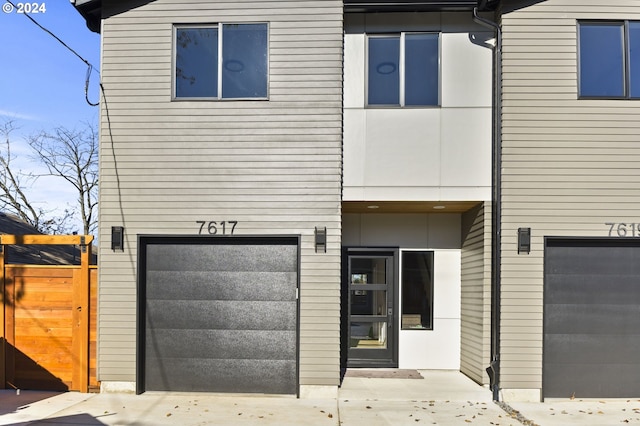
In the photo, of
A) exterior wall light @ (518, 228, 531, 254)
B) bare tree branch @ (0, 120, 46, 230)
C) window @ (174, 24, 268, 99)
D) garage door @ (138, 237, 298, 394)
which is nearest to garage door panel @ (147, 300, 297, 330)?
garage door @ (138, 237, 298, 394)

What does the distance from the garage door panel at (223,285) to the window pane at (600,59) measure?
16.5 ft

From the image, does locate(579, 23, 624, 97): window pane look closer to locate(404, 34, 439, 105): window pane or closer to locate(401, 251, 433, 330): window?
locate(404, 34, 439, 105): window pane

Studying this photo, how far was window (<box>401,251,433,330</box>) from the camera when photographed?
339 inches

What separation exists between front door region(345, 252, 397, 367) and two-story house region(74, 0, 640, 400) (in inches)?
61.8

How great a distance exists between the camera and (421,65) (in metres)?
7.52

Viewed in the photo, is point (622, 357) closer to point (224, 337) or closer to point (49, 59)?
point (224, 337)

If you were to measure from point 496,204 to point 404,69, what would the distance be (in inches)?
94.8

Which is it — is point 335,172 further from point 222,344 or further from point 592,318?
point 592,318

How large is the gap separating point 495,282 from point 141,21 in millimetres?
6389

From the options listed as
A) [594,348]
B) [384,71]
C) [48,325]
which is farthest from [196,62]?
[594,348]

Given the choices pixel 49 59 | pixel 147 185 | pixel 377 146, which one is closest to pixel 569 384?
pixel 377 146

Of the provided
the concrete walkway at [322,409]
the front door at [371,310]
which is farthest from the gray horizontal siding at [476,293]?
the front door at [371,310]

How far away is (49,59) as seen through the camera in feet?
60.6

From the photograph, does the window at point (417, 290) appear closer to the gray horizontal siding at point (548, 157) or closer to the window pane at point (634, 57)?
the gray horizontal siding at point (548, 157)
